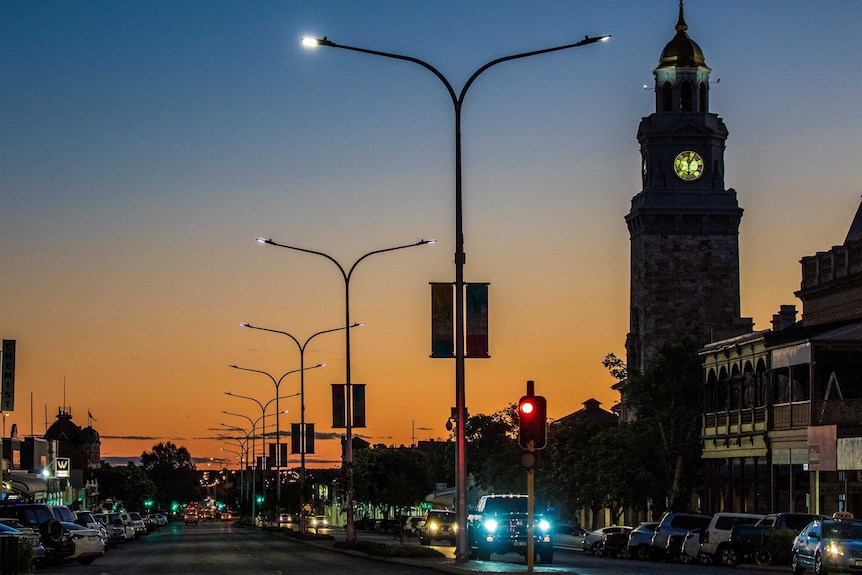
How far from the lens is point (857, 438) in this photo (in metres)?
52.5

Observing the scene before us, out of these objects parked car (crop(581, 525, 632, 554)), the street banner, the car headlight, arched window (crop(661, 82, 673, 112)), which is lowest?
parked car (crop(581, 525, 632, 554))

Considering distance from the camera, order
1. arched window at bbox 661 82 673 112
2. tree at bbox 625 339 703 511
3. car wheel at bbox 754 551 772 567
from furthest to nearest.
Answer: arched window at bbox 661 82 673 112 < tree at bbox 625 339 703 511 < car wheel at bbox 754 551 772 567

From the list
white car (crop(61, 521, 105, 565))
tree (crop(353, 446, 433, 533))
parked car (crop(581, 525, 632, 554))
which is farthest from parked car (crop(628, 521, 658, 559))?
tree (crop(353, 446, 433, 533))

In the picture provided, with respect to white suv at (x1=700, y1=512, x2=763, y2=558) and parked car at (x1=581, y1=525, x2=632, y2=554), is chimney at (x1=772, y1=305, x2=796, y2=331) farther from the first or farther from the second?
white suv at (x1=700, y1=512, x2=763, y2=558)

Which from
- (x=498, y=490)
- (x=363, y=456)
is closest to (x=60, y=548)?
(x=498, y=490)

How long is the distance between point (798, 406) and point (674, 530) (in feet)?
32.6

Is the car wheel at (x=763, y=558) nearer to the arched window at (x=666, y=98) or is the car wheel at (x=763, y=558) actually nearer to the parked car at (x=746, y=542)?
the parked car at (x=746, y=542)

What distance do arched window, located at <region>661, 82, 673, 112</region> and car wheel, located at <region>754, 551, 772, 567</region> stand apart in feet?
189

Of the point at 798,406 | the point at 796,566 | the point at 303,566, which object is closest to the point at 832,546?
the point at 796,566

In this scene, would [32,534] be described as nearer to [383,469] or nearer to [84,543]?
[84,543]

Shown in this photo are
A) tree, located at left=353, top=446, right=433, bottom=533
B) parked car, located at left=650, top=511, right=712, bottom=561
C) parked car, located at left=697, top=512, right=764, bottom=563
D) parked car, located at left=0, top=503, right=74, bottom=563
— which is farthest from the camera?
tree, located at left=353, top=446, right=433, bottom=533

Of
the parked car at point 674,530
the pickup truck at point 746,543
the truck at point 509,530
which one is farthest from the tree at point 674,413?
the truck at point 509,530

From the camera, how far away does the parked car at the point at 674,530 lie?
50.6 meters

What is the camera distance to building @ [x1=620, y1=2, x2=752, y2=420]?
9688 cm
